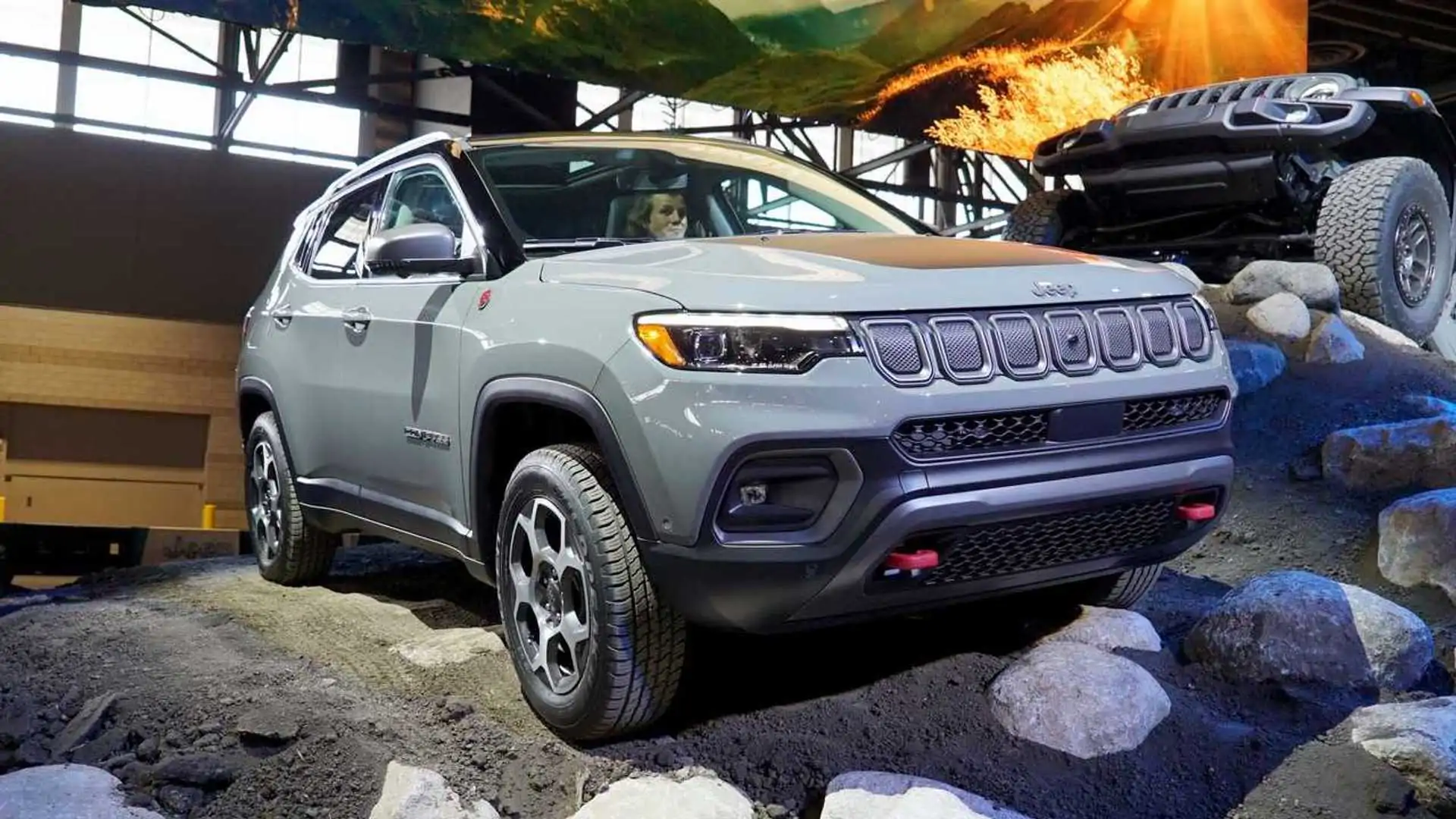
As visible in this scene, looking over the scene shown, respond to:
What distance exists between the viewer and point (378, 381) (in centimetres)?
338

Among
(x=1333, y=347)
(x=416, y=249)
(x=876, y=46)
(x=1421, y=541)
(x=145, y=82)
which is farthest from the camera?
(x=145, y=82)

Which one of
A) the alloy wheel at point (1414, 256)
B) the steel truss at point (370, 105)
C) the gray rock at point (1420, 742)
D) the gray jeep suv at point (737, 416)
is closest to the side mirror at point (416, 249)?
the gray jeep suv at point (737, 416)

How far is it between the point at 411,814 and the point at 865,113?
804 cm

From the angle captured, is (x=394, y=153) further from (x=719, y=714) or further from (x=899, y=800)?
(x=899, y=800)

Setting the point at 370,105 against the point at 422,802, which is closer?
the point at 422,802

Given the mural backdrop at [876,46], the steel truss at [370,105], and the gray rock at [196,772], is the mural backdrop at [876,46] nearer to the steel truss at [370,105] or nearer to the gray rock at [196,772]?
the steel truss at [370,105]

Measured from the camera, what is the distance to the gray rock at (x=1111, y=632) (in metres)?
3.14

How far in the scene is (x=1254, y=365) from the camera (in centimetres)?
521

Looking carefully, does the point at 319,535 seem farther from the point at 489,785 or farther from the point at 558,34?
the point at 558,34

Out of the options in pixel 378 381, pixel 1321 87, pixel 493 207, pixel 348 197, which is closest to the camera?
pixel 493 207

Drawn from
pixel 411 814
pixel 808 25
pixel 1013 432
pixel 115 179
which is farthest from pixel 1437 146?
pixel 115 179

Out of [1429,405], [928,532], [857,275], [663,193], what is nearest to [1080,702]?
[928,532]

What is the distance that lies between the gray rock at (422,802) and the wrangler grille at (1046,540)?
3.32ft

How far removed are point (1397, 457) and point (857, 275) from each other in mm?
2767
